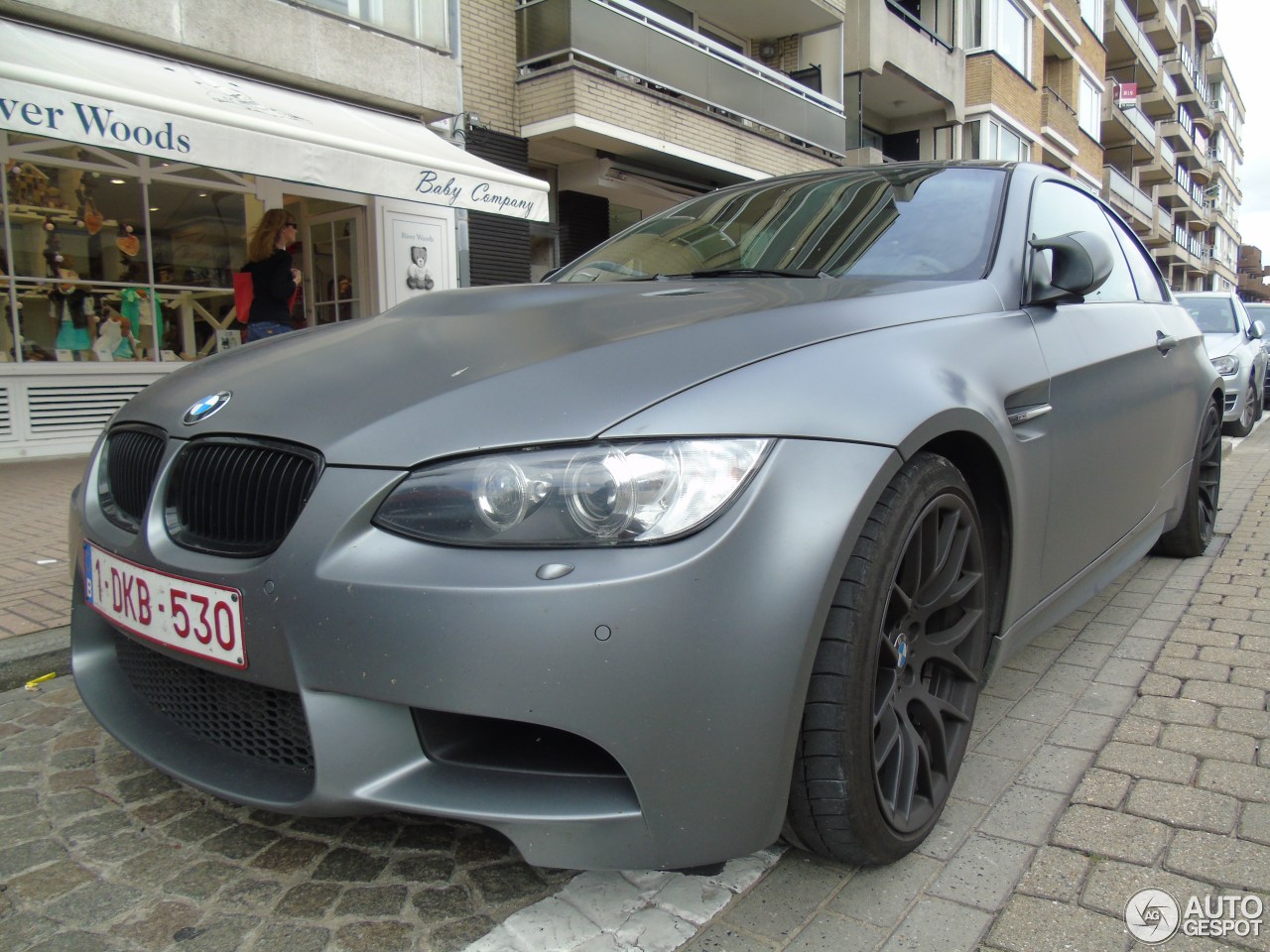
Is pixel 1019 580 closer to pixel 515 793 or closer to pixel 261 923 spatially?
pixel 515 793

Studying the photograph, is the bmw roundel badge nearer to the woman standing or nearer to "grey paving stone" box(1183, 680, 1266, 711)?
"grey paving stone" box(1183, 680, 1266, 711)

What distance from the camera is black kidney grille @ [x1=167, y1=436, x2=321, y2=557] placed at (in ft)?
5.16

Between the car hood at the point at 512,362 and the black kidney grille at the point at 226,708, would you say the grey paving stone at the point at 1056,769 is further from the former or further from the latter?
the black kidney grille at the point at 226,708

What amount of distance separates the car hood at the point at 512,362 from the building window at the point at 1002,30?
22142mm

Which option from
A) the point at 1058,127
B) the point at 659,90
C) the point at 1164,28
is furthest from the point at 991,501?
the point at 1164,28

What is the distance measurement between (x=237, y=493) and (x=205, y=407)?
308 mm

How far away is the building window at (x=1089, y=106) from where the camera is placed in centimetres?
2802

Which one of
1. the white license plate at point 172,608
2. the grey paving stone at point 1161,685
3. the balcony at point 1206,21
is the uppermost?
the balcony at point 1206,21

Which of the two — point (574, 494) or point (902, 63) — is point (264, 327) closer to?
point (574, 494)

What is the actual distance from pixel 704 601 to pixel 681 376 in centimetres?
40

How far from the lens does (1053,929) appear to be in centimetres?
161

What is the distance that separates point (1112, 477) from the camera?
106 inches

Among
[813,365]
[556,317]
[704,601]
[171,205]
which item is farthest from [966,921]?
[171,205]

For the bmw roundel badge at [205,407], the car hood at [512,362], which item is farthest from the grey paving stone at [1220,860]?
the bmw roundel badge at [205,407]
